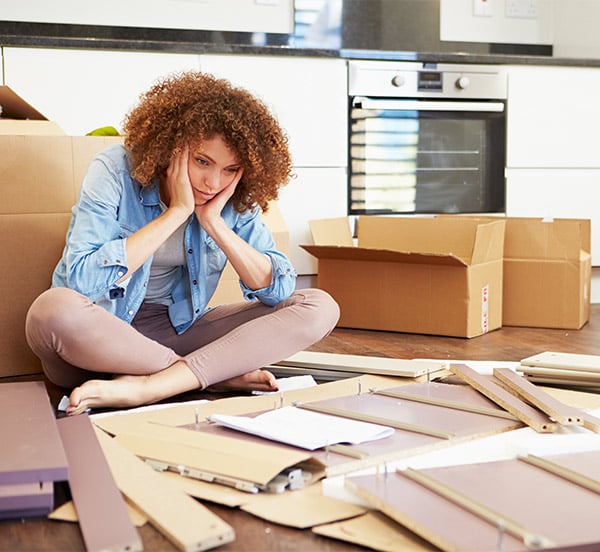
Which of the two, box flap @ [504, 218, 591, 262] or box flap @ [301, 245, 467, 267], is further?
box flap @ [504, 218, 591, 262]

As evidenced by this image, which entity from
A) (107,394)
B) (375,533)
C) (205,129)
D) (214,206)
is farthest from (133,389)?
(375,533)

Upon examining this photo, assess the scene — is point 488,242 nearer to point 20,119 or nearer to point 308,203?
point 308,203

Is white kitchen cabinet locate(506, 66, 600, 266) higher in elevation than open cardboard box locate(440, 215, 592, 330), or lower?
higher

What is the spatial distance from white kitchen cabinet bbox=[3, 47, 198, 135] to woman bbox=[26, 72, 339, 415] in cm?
127

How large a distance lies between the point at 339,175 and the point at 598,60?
1210mm

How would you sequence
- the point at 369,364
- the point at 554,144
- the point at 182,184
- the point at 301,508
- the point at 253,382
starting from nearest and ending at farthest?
the point at 301,508, the point at 182,184, the point at 253,382, the point at 369,364, the point at 554,144

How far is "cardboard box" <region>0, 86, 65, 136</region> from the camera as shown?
2342 millimetres

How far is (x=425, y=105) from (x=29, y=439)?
100.0 inches

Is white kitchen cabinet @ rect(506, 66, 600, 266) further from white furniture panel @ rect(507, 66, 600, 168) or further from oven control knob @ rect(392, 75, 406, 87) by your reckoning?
oven control knob @ rect(392, 75, 406, 87)

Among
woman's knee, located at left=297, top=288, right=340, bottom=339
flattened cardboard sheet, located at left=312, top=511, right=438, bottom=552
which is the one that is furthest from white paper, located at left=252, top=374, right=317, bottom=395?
flattened cardboard sheet, located at left=312, top=511, right=438, bottom=552

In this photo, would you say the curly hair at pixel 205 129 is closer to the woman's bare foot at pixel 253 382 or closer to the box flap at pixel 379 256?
the woman's bare foot at pixel 253 382

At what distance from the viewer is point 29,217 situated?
2.30 m

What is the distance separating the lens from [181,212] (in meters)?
1.95

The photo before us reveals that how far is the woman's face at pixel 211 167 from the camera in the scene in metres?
1.93
